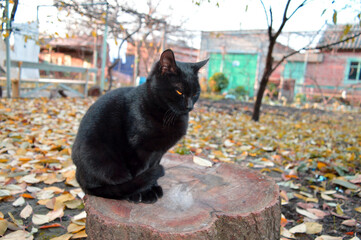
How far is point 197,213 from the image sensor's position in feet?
4.00

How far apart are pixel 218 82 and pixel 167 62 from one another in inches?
436

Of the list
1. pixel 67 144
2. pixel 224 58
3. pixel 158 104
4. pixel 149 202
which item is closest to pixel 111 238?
pixel 149 202

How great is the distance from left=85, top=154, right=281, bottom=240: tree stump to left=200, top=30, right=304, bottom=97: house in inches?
441

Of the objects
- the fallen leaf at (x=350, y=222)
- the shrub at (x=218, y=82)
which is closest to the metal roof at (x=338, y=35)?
the fallen leaf at (x=350, y=222)

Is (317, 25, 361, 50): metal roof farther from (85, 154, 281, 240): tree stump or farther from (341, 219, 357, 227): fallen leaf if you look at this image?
(85, 154, 281, 240): tree stump

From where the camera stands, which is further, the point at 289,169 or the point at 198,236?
the point at 289,169

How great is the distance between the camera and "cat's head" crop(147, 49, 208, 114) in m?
1.40

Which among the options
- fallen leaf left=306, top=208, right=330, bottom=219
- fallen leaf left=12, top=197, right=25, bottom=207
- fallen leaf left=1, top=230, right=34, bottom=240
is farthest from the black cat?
fallen leaf left=306, top=208, right=330, bottom=219

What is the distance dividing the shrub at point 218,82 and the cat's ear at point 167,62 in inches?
426

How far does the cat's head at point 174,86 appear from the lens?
1399mm

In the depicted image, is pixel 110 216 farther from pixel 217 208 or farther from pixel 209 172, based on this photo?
pixel 209 172

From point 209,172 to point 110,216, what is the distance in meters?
0.81

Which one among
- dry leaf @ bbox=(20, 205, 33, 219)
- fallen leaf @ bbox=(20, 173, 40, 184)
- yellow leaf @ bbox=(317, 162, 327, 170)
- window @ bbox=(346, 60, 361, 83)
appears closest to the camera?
dry leaf @ bbox=(20, 205, 33, 219)

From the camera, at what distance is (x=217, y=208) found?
127 cm
